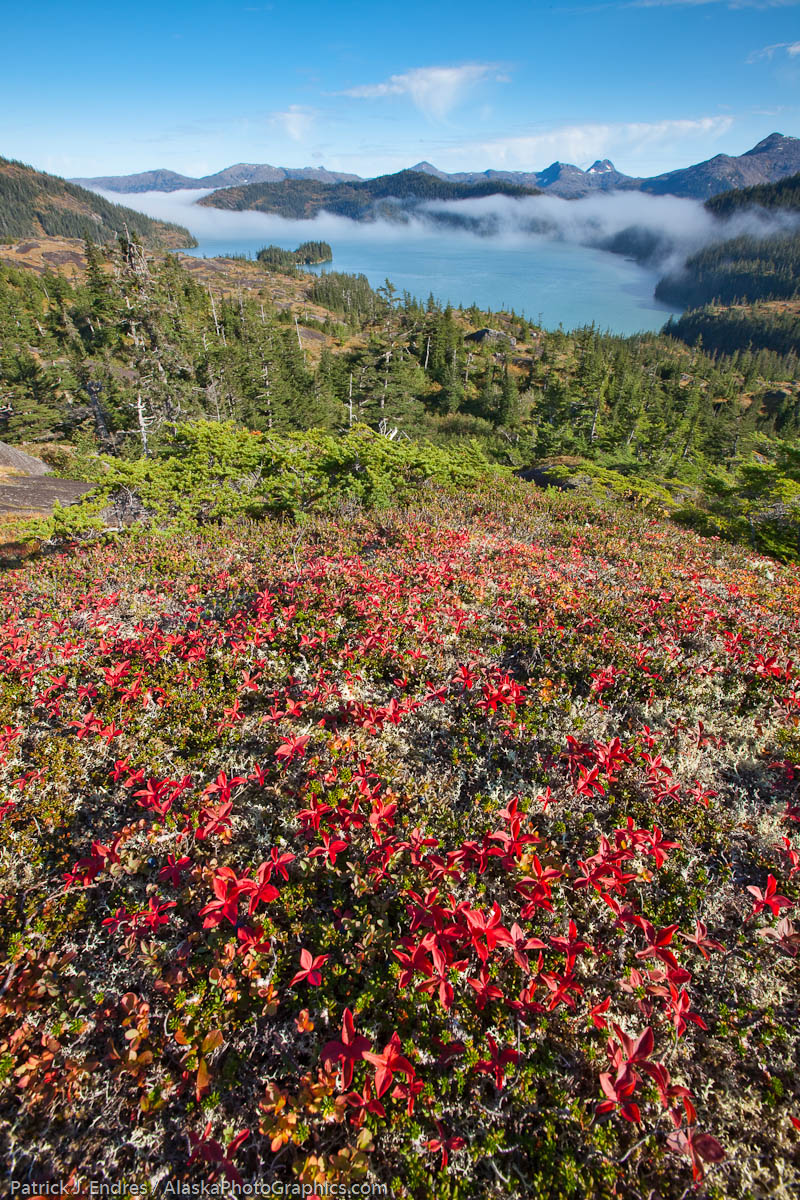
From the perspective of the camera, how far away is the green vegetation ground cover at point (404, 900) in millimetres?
2969

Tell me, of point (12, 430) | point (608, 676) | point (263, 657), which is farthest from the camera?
point (12, 430)

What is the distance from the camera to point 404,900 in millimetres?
4098

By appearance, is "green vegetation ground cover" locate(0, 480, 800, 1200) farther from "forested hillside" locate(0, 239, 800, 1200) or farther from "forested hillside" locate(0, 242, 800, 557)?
"forested hillside" locate(0, 242, 800, 557)

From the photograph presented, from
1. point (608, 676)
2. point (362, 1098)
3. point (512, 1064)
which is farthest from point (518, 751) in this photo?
point (362, 1098)

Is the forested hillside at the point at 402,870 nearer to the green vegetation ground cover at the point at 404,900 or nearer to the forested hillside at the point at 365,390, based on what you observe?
the green vegetation ground cover at the point at 404,900

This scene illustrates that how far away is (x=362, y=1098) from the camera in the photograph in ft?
9.46

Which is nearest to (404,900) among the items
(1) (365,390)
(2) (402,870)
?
(2) (402,870)

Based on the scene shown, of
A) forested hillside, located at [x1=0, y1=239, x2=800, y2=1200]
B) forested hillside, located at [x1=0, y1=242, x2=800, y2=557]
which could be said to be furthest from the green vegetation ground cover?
forested hillside, located at [x1=0, y1=242, x2=800, y2=557]

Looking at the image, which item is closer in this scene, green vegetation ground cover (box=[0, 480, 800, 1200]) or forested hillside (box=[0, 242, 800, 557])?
green vegetation ground cover (box=[0, 480, 800, 1200])

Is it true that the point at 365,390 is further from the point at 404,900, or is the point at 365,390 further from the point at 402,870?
the point at 404,900

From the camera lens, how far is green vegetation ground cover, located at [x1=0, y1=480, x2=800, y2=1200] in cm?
297

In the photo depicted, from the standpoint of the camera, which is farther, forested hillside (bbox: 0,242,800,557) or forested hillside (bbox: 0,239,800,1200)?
forested hillside (bbox: 0,242,800,557)

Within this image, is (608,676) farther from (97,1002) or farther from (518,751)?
(97,1002)

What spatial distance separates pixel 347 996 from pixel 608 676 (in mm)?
4575
